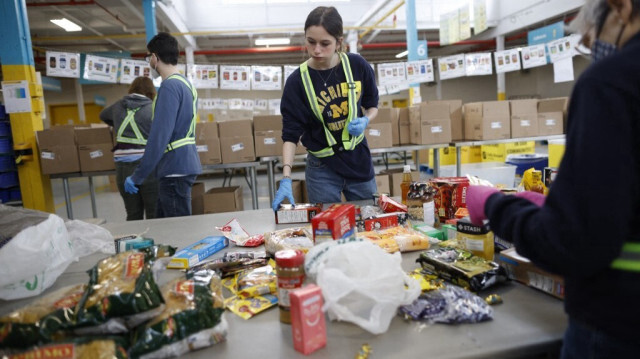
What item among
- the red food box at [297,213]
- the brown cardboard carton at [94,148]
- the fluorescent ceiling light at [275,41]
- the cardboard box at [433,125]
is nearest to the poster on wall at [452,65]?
the cardboard box at [433,125]

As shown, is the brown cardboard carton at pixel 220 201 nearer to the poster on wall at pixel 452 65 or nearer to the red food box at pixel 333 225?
the red food box at pixel 333 225

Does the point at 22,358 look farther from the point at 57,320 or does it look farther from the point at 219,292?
the point at 219,292

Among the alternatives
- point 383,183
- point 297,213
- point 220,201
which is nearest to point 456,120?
point 383,183

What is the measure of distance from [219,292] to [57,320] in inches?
13.7

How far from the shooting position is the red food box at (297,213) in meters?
1.85

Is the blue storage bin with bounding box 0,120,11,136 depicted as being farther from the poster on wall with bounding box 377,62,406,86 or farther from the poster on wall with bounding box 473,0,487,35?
the poster on wall with bounding box 473,0,487,35

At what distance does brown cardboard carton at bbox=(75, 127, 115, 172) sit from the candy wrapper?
3417 millimetres

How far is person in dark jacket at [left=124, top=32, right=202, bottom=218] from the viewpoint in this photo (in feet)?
8.05

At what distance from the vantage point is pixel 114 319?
880 millimetres

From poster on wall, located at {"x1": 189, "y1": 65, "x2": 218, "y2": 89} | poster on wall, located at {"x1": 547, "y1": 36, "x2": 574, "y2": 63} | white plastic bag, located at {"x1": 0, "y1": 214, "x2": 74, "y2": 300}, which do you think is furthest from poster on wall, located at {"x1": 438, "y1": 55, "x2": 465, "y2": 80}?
white plastic bag, located at {"x1": 0, "y1": 214, "x2": 74, "y2": 300}

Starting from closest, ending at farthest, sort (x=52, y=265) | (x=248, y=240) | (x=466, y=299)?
(x=466, y=299)
(x=52, y=265)
(x=248, y=240)

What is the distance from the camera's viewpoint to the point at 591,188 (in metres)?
0.64

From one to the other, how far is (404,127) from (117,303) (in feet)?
14.9

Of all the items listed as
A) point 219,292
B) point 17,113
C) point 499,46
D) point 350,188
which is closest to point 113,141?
point 17,113
